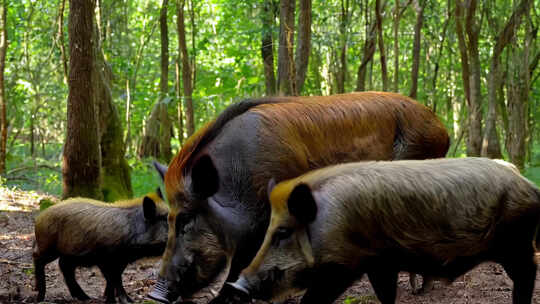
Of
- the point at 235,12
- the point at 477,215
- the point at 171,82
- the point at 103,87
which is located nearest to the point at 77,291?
the point at 477,215

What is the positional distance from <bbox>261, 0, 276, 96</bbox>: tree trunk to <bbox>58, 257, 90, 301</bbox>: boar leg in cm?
751

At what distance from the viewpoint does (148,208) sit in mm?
6102

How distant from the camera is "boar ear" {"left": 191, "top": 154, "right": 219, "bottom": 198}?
15.4 feet

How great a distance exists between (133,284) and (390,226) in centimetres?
398

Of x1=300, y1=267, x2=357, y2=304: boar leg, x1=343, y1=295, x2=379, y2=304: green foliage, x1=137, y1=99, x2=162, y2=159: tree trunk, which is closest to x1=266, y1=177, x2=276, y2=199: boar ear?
x1=300, y1=267, x2=357, y2=304: boar leg

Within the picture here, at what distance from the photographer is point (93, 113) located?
8383 mm

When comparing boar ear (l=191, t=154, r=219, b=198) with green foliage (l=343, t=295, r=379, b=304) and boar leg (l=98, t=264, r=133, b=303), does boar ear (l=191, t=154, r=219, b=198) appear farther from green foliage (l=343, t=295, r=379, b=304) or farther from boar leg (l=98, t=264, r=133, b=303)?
boar leg (l=98, t=264, r=133, b=303)

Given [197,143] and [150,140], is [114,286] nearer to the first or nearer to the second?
[197,143]

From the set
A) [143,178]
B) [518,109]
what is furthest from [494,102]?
[143,178]

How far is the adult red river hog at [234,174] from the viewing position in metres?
4.73

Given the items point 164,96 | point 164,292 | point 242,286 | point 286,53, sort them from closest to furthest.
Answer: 1. point 242,286
2. point 164,292
3. point 286,53
4. point 164,96

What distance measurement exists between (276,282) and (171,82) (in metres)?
21.9

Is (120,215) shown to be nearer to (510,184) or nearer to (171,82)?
(510,184)

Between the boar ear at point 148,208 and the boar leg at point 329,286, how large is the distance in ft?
8.64
